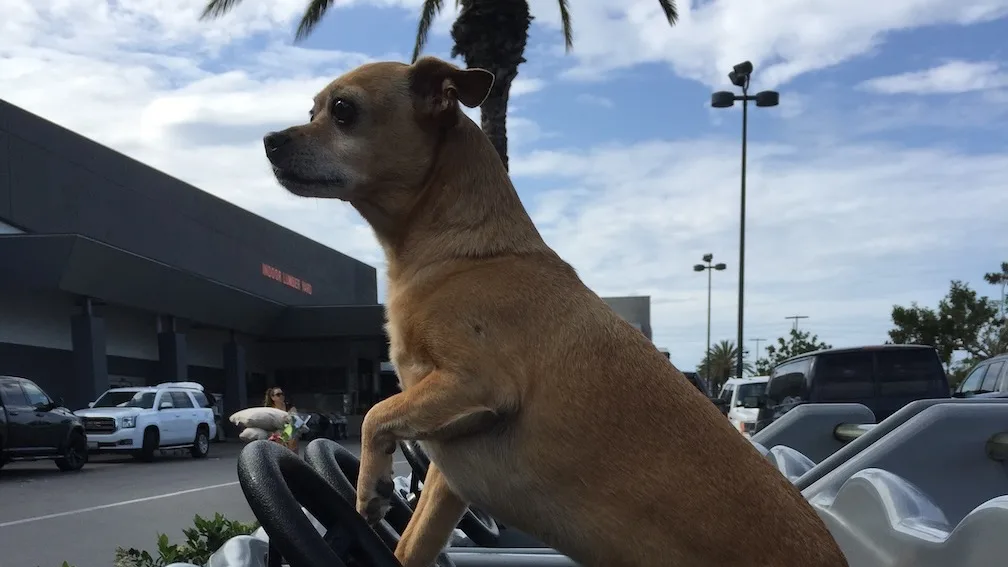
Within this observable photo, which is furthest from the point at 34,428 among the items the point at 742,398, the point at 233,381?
the point at 233,381

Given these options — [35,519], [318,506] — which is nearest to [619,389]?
[318,506]

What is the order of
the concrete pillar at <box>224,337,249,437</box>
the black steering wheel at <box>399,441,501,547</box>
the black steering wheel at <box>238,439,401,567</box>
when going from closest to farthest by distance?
1. the black steering wheel at <box>238,439,401,567</box>
2. the black steering wheel at <box>399,441,501,547</box>
3. the concrete pillar at <box>224,337,249,437</box>

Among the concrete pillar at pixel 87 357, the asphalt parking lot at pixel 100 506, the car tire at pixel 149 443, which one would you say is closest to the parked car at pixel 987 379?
the asphalt parking lot at pixel 100 506

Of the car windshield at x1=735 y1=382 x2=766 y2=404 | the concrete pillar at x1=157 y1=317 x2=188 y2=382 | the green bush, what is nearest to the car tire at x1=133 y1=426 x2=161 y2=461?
the concrete pillar at x1=157 y1=317 x2=188 y2=382

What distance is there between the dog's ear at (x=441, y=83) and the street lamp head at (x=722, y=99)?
72.6 feet

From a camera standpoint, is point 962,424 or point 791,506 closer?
point 791,506

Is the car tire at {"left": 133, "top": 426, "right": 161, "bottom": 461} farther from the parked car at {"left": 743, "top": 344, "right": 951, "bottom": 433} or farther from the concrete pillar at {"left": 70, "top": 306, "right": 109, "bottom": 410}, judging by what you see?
Result: the parked car at {"left": 743, "top": 344, "right": 951, "bottom": 433}

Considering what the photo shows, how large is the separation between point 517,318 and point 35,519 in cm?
1184

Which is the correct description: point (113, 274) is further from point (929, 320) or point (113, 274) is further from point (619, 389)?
point (929, 320)

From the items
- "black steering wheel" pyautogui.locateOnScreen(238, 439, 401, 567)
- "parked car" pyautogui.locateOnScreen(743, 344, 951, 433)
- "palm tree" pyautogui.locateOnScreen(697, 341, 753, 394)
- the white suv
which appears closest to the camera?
"black steering wheel" pyautogui.locateOnScreen(238, 439, 401, 567)

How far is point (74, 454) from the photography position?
767 inches

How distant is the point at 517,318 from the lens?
1.86 m

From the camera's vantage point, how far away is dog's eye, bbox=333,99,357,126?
7.02ft

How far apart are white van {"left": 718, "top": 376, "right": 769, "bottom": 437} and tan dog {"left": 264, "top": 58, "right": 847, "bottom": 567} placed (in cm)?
1291
